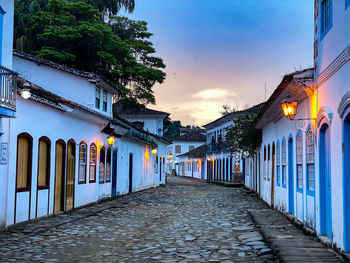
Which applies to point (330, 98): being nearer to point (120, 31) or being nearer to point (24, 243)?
point (24, 243)

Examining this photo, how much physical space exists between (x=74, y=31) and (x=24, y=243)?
70.6 feet

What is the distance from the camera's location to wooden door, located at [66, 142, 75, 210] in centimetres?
1506

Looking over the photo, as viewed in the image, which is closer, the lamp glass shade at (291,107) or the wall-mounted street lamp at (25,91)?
the wall-mounted street lamp at (25,91)

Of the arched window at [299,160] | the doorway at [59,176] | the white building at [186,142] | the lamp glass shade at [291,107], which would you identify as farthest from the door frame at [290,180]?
the white building at [186,142]

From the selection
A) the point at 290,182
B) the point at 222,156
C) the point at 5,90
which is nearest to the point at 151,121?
the point at 222,156

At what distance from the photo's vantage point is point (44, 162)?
43.2 ft

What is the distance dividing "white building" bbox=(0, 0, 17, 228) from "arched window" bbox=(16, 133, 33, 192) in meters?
0.80

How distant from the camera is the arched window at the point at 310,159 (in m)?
10.0

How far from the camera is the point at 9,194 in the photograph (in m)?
10.8

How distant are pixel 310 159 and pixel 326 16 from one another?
3327 millimetres

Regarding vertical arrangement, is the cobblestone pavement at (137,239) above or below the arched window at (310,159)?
below

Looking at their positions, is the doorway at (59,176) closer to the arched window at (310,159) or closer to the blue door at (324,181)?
the arched window at (310,159)

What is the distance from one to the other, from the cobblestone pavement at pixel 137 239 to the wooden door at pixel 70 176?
590mm

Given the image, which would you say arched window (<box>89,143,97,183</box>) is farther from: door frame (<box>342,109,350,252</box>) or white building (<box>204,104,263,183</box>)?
white building (<box>204,104,263,183</box>)
